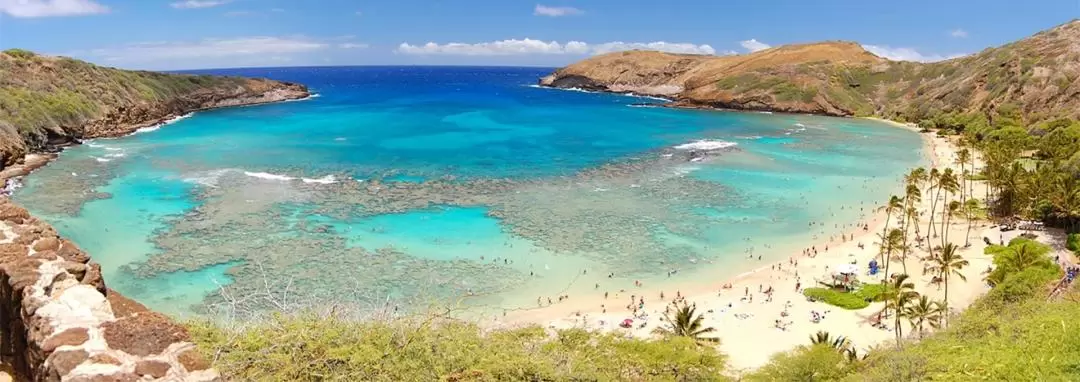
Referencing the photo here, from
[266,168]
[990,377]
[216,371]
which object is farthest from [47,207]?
[990,377]

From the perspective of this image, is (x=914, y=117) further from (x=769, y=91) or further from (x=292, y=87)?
(x=292, y=87)

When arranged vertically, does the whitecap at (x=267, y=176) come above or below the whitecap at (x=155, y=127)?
below

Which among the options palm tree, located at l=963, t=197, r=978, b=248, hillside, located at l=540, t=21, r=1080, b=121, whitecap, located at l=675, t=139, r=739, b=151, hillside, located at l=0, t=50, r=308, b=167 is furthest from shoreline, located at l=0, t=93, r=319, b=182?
hillside, located at l=540, t=21, r=1080, b=121

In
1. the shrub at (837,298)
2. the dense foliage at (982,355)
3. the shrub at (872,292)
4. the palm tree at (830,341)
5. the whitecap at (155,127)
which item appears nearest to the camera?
the dense foliage at (982,355)

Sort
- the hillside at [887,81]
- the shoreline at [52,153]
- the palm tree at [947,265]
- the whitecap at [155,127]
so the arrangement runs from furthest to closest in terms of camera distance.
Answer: the whitecap at [155,127] → the hillside at [887,81] → the shoreline at [52,153] → the palm tree at [947,265]

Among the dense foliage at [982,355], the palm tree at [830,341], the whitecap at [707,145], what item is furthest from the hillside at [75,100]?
the whitecap at [707,145]

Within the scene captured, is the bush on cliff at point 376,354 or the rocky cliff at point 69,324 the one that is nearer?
the rocky cliff at point 69,324

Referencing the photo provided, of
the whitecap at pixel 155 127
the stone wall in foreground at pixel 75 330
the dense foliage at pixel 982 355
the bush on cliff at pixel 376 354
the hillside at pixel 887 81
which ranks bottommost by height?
the dense foliage at pixel 982 355

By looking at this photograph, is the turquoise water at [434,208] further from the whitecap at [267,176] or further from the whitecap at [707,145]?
the whitecap at [707,145]

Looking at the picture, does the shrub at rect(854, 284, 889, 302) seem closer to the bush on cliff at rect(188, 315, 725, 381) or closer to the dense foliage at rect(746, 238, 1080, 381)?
the dense foliage at rect(746, 238, 1080, 381)
